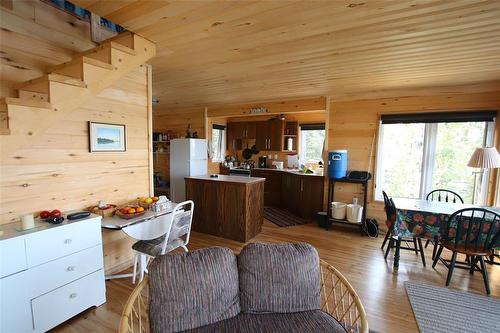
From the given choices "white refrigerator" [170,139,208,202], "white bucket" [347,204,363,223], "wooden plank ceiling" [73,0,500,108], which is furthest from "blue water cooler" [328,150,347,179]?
"white refrigerator" [170,139,208,202]

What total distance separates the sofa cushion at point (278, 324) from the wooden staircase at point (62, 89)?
66.7 inches

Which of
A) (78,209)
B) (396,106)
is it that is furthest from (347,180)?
(78,209)

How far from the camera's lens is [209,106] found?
5652 millimetres

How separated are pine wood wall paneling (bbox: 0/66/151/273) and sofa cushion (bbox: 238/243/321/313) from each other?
187 centimetres

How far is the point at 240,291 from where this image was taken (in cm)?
150

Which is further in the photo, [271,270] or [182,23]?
[182,23]

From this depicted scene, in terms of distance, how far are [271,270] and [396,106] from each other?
3747mm

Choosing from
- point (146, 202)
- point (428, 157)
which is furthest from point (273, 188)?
point (146, 202)

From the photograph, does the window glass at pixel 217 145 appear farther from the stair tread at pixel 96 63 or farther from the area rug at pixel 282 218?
the stair tread at pixel 96 63

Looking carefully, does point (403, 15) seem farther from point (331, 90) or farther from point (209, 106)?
point (209, 106)

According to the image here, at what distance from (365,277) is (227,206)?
6.83 feet

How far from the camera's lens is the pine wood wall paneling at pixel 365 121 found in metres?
3.70

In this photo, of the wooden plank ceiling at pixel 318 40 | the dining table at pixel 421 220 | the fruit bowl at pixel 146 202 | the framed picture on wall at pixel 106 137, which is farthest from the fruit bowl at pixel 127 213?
the dining table at pixel 421 220

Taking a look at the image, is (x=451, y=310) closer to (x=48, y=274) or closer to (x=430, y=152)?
(x=430, y=152)
